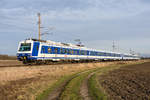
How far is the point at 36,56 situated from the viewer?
2312 cm

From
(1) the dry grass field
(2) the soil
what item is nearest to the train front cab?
(1) the dry grass field

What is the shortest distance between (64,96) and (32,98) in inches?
78.3

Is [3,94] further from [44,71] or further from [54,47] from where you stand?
[54,47]

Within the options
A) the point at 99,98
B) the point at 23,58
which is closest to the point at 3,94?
the point at 99,98

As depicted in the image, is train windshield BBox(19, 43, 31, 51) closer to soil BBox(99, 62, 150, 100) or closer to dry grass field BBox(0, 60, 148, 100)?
dry grass field BBox(0, 60, 148, 100)

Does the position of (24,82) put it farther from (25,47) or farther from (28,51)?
(25,47)

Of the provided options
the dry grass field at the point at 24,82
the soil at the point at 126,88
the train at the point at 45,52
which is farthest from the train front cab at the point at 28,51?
the soil at the point at 126,88

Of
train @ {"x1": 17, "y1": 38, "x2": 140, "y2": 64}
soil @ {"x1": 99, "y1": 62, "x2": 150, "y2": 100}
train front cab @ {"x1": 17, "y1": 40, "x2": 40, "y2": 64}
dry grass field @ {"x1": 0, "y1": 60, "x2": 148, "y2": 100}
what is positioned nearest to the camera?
soil @ {"x1": 99, "y1": 62, "x2": 150, "y2": 100}

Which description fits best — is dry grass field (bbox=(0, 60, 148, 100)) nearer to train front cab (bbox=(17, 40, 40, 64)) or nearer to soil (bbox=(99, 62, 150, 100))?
train front cab (bbox=(17, 40, 40, 64))

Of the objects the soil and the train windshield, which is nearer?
the soil

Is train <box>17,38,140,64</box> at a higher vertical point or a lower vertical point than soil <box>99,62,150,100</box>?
higher

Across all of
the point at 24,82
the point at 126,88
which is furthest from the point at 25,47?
the point at 126,88

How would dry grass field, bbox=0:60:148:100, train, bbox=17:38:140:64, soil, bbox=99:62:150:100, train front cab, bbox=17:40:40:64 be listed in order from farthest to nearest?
train, bbox=17:38:140:64 < train front cab, bbox=17:40:40:64 < dry grass field, bbox=0:60:148:100 < soil, bbox=99:62:150:100

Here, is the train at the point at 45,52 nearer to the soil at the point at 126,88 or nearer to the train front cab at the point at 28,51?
the train front cab at the point at 28,51
